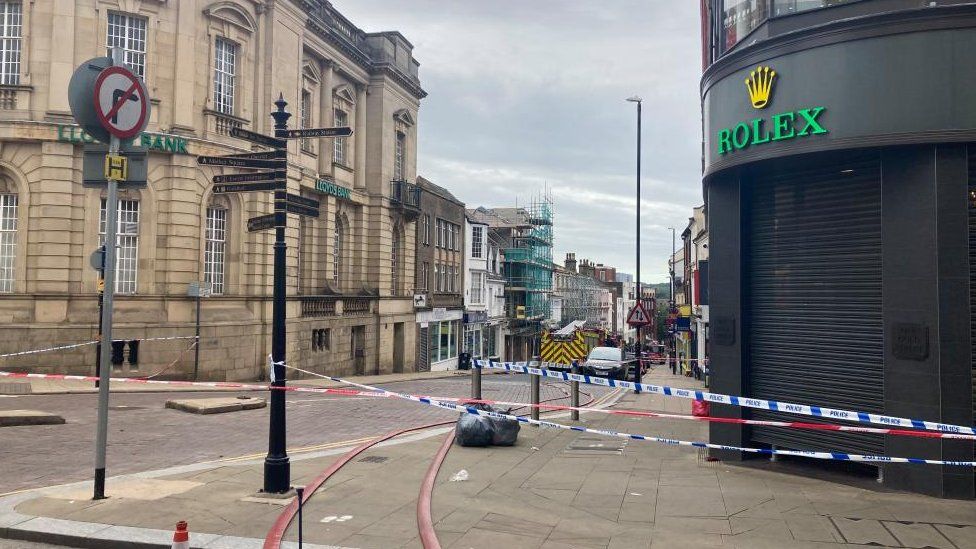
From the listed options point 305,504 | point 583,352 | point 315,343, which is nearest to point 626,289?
point 315,343

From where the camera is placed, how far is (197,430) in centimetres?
1354

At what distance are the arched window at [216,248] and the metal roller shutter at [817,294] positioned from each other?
19444mm

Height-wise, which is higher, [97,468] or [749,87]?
[749,87]

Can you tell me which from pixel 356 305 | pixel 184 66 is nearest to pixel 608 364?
pixel 356 305

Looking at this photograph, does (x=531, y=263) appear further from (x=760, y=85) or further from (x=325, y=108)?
(x=760, y=85)

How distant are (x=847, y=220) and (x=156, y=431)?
12345 mm

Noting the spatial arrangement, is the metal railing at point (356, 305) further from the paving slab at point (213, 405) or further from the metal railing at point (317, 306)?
the paving slab at point (213, 405)

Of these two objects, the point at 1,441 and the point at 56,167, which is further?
the point at 56,167

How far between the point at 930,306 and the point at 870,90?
2.78m

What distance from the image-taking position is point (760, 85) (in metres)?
9.88

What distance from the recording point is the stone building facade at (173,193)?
21.0 meters

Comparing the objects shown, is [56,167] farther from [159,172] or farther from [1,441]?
[1,441]

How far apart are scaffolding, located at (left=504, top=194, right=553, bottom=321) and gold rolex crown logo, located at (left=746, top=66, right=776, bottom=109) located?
5585 cm

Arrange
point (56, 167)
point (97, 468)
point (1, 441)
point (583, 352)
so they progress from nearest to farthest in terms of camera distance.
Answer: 1. point (97, 468)
2. point (1, 441)
3. point (583, 352)
4. point (56, 167)
